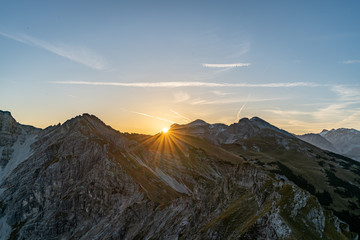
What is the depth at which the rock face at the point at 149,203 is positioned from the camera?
164 feet

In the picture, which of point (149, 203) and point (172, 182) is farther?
point (172, 182)

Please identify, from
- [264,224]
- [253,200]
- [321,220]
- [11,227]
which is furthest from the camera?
[11,227]

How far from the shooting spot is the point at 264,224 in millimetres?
46406

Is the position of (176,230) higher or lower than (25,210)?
higher

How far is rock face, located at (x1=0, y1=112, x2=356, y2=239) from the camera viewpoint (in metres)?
49.9

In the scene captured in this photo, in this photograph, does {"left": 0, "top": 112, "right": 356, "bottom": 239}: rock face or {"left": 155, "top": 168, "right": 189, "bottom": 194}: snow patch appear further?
{"left": 155, "top": 168, "right": 189, "bottom": 194}: snow patch

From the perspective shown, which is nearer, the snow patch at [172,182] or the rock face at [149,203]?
the rock face at [149,203]

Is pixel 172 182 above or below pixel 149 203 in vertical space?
above

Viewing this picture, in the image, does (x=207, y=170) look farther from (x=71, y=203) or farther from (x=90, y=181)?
(x=71, y=203)

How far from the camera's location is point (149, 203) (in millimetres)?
130875

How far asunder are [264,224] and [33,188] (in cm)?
18440

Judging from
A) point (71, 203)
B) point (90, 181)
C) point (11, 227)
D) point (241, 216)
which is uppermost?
point (241, 216)

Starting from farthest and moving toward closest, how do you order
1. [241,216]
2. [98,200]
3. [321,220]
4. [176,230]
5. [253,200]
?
[98,200] → [176,230] → [253,200] → [241,216] → [321,220]

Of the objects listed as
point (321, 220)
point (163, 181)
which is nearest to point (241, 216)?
point (321, 220)
